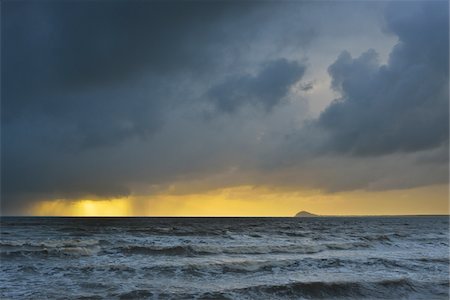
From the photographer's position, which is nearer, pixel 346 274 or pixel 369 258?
pixel 346 274

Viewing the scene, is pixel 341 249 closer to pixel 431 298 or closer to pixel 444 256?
pixel 444 256

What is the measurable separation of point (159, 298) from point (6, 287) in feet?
22.9

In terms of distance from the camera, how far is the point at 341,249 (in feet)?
106

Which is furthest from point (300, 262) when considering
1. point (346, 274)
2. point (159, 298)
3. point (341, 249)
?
point (159, 298)

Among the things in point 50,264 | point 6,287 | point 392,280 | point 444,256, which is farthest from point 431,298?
point 50,264

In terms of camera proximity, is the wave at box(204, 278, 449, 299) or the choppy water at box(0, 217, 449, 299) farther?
the choppy water at box(0, 217, 449, 299)

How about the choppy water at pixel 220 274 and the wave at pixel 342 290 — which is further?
the choppy water at pixel 220 274

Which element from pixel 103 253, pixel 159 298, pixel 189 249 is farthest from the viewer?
pixel 189 249

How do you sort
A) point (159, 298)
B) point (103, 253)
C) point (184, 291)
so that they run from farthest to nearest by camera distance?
1. point (103, 253)
2. point (184, 291)
3. point (159, 298)

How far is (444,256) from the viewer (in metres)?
26.7

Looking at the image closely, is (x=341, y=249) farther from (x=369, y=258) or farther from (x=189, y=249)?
(x=189, y=249)

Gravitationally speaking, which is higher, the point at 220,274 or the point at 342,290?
the point at 342,290

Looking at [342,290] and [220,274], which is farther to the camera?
[220,274]

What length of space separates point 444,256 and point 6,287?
85.7 feet
